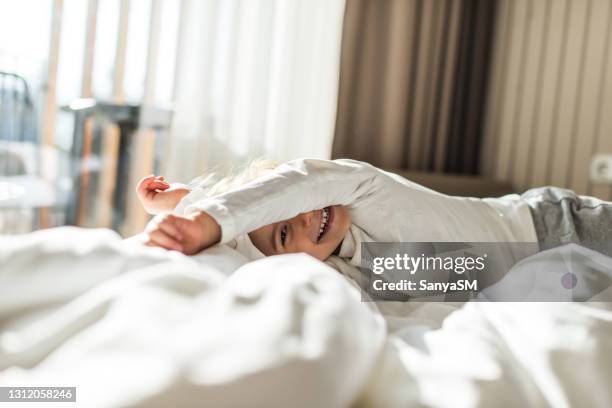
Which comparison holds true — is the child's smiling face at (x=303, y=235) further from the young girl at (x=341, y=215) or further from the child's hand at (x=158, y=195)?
the child's hand at (x=158, y=195)

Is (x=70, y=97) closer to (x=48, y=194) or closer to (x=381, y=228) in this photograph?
(x=48, y=194)

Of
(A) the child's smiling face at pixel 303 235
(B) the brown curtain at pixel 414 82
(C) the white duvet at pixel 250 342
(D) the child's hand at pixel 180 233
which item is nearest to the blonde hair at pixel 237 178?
(A) the child's smiling face at pixel 303 235

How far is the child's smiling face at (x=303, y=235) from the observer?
1026 mm

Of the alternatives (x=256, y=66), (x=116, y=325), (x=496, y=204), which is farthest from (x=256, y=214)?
(x=256, y=66)

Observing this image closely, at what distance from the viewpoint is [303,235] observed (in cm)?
103

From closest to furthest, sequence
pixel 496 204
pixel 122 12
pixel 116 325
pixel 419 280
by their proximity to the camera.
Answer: pixel 116 325, pixel 419 280, pixel 496 204, pixel 122 12

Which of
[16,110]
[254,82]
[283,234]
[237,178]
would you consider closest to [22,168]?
[16,110]

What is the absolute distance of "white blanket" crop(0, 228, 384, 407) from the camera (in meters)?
0.41

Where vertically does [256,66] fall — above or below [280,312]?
above

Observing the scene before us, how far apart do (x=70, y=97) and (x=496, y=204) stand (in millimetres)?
1436

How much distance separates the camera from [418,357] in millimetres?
551

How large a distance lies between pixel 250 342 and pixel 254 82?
2.06 m

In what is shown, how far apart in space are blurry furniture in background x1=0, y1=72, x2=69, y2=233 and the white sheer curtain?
427mm

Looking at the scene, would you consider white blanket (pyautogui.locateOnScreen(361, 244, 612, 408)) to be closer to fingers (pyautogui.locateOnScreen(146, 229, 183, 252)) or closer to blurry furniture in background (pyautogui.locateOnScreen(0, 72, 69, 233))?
fingers (pyautogui.locateOnScreen(146, 229, 183, 252))
